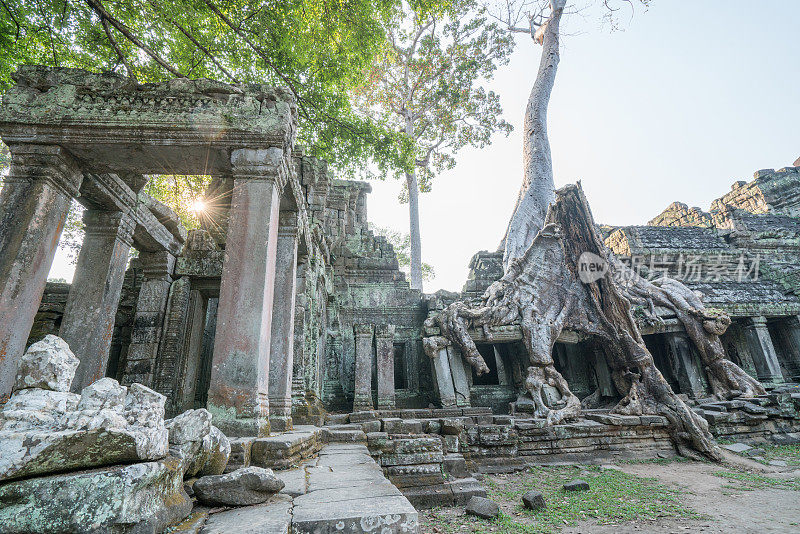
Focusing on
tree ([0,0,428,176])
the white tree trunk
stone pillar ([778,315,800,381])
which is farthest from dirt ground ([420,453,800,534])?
the white tree trunk

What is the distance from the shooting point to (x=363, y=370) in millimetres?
8688

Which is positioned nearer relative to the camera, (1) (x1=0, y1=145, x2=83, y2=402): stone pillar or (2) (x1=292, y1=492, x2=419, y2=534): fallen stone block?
(2) (x1=292, y1=492, x2=419, y2=534): fallen stone block

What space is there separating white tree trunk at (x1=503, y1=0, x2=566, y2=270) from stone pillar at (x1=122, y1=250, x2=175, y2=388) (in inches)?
393

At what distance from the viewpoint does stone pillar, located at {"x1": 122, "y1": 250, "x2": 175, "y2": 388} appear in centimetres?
635

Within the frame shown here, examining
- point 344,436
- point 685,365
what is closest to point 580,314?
point 685,365

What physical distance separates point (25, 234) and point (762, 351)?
15.3 m

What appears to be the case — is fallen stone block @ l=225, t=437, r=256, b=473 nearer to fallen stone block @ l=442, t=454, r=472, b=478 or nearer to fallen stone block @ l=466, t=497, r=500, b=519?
fallen stone block @ l=466, t=497, r=500, b=519

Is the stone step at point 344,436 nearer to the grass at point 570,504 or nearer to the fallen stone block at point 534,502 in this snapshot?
the grass at point 570,504

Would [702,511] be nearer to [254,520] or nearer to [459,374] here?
[254,520]

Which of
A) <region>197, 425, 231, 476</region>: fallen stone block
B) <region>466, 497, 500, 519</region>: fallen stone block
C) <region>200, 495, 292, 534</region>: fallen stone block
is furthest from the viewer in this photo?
<region>466, 497, 500, 519</region>: fallen stone block

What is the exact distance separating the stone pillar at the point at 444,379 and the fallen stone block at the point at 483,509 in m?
4.50

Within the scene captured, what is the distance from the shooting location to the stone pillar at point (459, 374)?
28.1 ft

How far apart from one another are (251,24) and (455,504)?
28.2 ft

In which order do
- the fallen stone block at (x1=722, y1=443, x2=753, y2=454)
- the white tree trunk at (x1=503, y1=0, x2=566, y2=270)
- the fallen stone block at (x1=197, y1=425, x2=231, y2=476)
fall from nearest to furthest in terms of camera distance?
1. the fallen stone block at (x1=197, y1=425, x2=231, y2=476)
2. the fallen stone block at (x1=722, y1=443, x2=753, y2=454)
3. the white tree trunk at (x1=503, y1=0, x2=566, y2=270)
